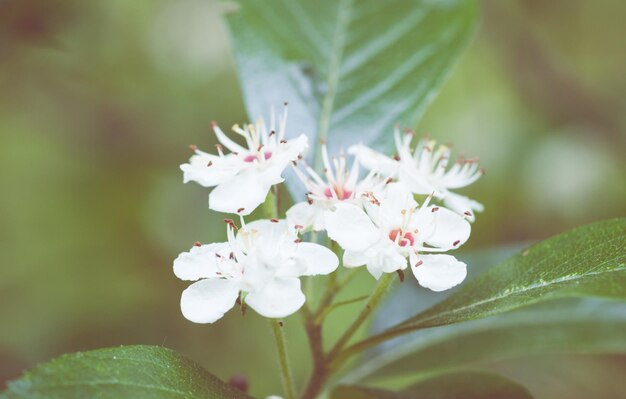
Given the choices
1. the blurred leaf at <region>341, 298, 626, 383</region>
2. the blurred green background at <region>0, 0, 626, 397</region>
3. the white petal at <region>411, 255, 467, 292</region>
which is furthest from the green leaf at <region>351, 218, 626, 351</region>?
the blurred green background at <region>0, 0, 626, 397</region>

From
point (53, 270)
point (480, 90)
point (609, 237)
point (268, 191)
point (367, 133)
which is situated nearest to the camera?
point (609, 237)

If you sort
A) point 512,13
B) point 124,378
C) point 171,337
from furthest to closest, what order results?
point 512,13 < point 171,337 < point 124,378

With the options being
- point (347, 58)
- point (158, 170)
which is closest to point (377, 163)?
point (347, 58)

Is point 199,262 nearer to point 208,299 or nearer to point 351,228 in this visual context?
point 208,299

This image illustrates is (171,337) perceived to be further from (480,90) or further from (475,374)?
(480,90)

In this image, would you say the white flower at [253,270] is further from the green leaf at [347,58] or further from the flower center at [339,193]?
the green leaf at [347,58]

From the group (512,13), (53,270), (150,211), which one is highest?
(512,13)

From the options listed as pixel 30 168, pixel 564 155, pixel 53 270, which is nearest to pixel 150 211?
pixel 53 270

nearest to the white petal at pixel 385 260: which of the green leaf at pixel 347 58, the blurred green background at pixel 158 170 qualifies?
the green leaf at pixel 347 58
